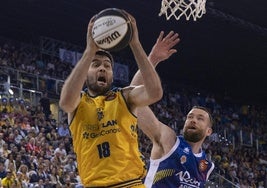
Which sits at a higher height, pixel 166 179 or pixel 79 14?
pixel 79 14

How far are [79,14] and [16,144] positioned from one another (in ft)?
31.2

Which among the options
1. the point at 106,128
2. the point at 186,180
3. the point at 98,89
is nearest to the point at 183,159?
the point at 186,180

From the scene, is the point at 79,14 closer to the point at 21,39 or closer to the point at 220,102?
the point at 21,39

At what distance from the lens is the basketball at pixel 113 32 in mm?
4203

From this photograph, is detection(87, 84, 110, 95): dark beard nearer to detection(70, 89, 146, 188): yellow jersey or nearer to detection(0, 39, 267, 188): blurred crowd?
detection(70, 89, 146, 188): yellow jersey

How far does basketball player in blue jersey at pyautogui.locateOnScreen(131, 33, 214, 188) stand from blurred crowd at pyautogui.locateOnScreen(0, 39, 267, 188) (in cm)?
645

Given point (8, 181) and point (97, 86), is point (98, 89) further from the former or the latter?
point (8, 181)

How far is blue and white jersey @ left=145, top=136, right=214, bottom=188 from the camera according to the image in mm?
5668

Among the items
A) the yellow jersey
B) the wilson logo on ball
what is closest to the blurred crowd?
the yellow jersey

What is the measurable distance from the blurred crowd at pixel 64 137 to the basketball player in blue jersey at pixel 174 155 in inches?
254

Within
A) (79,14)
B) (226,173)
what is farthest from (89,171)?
(79,14)

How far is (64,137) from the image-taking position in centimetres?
1658

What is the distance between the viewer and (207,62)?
2778cm

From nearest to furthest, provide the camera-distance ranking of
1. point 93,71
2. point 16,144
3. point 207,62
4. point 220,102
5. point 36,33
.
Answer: point 93,71 → point 16,144 → point 36,33 → point 207,62 → point 220,102
